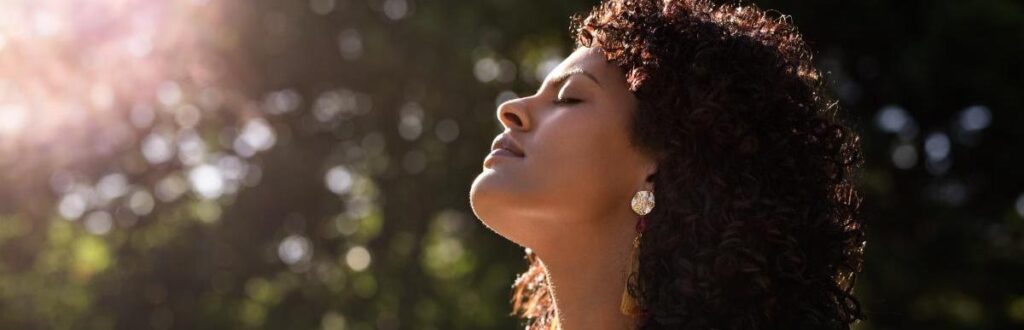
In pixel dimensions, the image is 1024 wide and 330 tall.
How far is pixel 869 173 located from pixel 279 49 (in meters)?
6.02

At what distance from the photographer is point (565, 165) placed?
10.4 ft

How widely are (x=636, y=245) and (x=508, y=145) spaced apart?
0.39 meters

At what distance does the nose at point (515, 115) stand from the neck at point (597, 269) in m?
0.31

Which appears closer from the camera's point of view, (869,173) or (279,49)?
(869,173)

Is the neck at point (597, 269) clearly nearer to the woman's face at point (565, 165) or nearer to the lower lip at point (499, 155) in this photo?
the woman's face at point (565, 165)

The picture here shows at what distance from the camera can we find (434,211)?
1391cm

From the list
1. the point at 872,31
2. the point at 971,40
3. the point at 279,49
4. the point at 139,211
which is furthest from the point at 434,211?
the point at 971,40

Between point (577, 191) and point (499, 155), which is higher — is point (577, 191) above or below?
below

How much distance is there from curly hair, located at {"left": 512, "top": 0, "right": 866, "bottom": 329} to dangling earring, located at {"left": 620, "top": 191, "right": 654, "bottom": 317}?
0.9 inches

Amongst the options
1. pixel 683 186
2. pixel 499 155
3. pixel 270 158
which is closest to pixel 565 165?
pixel 499 155

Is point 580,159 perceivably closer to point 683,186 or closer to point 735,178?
point 683,186

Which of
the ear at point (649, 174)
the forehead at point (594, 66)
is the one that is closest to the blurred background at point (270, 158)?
the forehead at point (594, 66)

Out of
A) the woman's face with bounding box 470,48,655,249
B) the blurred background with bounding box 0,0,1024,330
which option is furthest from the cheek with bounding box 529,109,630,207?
the blurred background with bounding box 0,0,1024,330

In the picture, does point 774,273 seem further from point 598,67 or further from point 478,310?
point 478,310
